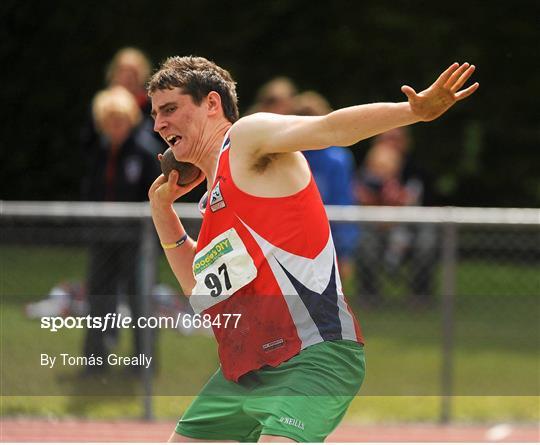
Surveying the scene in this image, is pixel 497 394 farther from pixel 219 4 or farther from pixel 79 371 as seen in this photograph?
pixel 219 4

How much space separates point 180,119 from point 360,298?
432 cm

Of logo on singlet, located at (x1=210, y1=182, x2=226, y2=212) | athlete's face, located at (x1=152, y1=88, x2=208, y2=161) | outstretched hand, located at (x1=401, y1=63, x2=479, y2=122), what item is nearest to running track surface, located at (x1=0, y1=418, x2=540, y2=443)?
athlete's face, located at (x1=152, y1=88, x2=208, y2=161)

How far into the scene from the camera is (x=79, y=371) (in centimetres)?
751

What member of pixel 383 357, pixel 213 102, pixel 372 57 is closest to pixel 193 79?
pixel 213 102

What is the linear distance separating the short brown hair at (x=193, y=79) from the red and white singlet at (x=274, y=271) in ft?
0.98

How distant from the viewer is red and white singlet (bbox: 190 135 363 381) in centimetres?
389

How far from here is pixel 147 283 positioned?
766 cm

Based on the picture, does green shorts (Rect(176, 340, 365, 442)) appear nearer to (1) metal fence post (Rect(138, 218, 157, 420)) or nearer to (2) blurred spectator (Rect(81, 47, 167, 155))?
(1) metal fence post (Rect(138, 218, 157, 420))

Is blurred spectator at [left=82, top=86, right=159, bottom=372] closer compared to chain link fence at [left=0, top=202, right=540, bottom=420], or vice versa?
chain link fence at [left=0, top=202, right=540, bottom=420]

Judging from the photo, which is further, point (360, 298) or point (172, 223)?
point (360, 298)

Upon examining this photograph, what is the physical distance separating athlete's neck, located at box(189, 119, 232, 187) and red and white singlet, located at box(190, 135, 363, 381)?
0.68ft

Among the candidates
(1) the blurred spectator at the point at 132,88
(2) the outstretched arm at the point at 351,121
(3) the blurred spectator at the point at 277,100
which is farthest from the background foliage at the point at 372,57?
(2) the outstretched arm at the point at 351,121

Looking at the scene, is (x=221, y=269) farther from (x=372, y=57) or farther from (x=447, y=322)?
(x=372, y=57)

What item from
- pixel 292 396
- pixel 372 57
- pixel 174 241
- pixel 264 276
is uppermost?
pixel 372 57
